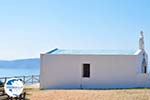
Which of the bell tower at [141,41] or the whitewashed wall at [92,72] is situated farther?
the bell tower at [141,41]

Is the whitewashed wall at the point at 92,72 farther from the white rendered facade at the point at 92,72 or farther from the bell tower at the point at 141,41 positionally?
the bell tower at the point at 141,41

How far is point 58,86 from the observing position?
28.2m

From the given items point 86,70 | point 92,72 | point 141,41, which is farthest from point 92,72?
point 141,41

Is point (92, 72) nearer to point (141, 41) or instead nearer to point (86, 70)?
point (86, 70)

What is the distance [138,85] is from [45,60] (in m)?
7.64

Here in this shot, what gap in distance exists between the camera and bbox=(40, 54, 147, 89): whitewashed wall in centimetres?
2820

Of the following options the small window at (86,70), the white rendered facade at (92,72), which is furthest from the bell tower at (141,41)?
the small window at (86,70)

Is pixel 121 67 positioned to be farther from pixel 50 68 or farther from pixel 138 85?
pixel 50 68

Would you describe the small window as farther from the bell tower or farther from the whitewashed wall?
the bell tower

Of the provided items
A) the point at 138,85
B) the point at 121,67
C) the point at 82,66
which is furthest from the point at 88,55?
the point at 138,85

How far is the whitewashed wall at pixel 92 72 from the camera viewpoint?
1110 inches

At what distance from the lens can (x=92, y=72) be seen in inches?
1116

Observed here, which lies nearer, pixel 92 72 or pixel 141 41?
pixel 92 72

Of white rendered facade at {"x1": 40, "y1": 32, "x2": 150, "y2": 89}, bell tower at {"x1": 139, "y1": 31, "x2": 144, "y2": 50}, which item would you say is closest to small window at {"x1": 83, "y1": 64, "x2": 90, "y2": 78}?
white rendered facade at {"x1": 40, "y1": 32, "x2": 150, "y2": 89}
